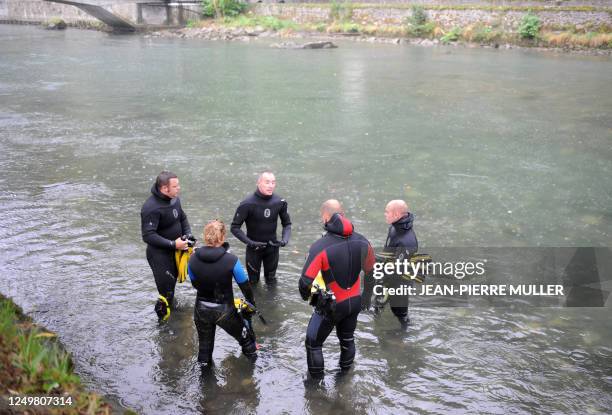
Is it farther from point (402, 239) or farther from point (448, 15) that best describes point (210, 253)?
point (448, 15)

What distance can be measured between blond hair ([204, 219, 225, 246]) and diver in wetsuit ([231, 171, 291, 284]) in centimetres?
176

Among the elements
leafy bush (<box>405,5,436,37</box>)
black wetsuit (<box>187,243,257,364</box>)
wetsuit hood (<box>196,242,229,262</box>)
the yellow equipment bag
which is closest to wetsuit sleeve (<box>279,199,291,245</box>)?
the yellow equipment bag

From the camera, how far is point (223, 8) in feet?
192

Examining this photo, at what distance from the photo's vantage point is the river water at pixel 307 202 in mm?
6379

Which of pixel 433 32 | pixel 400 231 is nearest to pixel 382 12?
pixel 433 32

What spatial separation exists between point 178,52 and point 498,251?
3570cm

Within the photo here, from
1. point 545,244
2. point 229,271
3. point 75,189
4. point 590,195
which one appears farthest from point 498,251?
point 75,189

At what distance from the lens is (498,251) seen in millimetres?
9820

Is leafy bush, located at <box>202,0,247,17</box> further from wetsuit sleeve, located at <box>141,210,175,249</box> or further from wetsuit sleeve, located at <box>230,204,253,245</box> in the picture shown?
wetsuit sleeve, located at <box>141,210,175,249</box>

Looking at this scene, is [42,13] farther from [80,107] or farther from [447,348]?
[447,348]

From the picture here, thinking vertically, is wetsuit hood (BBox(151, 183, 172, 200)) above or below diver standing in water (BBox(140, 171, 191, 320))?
above

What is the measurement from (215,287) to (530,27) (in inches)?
1688

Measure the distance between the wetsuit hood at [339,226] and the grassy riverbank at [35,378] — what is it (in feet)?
8.63

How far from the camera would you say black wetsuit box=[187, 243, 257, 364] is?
595 centimetres
